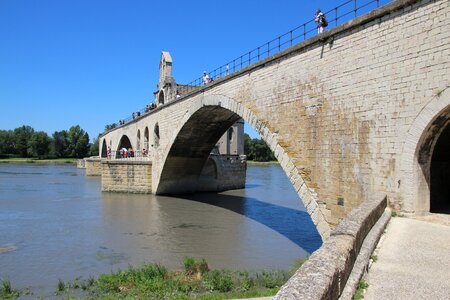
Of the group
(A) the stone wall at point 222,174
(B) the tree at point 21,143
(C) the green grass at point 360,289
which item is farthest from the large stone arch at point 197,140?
(B) the tree at point 21,143

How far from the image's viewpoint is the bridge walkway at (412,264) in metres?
3.99

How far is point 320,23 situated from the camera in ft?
38.5

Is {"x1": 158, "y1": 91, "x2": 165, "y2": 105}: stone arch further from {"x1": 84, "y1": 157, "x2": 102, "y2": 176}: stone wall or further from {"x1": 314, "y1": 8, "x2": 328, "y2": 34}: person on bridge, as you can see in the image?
{"x1": 314, "y1": 8, "x2": 328, "y2": 34}: person on bridge

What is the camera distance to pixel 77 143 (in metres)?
96.5

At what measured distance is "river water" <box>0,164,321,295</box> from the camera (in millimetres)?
11023

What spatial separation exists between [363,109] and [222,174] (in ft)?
75.7

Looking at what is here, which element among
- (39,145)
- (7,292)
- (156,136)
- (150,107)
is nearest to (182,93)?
(150,107)

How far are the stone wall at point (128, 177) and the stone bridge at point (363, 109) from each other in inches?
547

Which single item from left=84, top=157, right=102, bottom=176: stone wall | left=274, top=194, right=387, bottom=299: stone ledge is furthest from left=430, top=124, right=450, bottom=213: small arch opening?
left=84, top=157, right=102, bottom=176: stone wall

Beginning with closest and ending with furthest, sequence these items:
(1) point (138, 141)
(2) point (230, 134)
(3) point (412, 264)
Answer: (3) point (412, 264)
(2) point (230, 134)
(1) point (138, 141)

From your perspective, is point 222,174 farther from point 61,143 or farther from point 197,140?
point 61,143

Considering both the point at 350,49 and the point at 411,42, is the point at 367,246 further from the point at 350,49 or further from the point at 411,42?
the point at 350,49

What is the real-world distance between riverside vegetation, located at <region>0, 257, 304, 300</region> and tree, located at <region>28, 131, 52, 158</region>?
9063 cm

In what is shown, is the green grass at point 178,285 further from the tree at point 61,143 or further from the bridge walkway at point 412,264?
the tree at point 61,143
